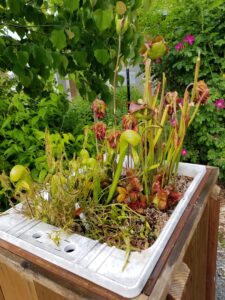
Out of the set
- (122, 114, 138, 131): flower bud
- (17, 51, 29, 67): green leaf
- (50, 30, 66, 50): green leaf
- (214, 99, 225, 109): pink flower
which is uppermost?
(50, 30, 66, 50): green leaf

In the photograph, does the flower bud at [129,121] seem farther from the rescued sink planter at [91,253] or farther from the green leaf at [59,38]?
the green leaf at [59,38]

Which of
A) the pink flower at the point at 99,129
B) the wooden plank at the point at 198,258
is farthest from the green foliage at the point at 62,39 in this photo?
the wooden plank at the point at 198,258

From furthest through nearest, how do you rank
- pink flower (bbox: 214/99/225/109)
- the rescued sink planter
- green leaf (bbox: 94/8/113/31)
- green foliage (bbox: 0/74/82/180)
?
pink flower (bbox: 214/99/225/109), green foliage (bbox: 0/74/82/180), green leaf (bbox: 94/8/113/31), the rescued sink planter

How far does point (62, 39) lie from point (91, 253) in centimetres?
81

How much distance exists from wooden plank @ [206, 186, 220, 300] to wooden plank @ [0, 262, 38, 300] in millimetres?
713

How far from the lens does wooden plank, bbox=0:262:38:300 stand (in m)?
0.68

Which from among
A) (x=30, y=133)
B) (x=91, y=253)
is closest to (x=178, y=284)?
(x=91, y=253)

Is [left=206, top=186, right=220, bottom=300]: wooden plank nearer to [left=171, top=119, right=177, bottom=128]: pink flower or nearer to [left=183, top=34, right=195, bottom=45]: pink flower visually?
[left=171, top=119, right=177, bottom=128]: pink flower

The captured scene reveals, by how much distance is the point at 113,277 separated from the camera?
548 mm

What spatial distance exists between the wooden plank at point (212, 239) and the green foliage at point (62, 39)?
734mm

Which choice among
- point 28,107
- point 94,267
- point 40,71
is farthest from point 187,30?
point 94,267

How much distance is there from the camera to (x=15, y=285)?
727mm

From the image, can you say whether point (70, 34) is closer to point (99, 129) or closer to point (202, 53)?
point (99, 129)

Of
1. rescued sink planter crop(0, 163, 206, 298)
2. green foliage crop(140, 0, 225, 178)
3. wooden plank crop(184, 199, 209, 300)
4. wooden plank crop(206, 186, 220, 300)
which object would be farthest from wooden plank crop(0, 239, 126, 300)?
green foliage crop(140, 0, 225, 178)
